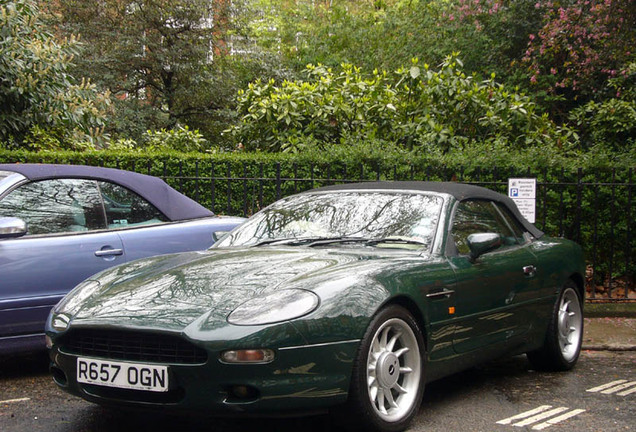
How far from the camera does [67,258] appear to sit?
5551 millimetres

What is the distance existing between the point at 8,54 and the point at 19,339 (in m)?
7.30

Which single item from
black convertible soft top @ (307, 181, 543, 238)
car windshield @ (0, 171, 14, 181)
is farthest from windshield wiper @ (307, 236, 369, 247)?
car windshield @ (0, 171, 14, 181)

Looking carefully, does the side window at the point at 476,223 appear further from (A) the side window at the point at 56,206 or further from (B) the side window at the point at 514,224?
(A) the side window at the point at 56,206

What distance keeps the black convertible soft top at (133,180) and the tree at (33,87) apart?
19.1 feet

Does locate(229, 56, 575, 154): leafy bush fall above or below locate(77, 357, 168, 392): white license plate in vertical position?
above

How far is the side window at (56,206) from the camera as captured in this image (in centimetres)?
561

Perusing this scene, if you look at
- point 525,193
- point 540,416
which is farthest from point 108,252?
point 525,193

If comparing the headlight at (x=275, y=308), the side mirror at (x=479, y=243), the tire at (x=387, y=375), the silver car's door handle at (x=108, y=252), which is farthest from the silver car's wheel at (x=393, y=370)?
the silver car's door handle at (x=108, y=252)

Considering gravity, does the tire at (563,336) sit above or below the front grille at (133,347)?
below

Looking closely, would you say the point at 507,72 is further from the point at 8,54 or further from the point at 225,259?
the point at 225,259

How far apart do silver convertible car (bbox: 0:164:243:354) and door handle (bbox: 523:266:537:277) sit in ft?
8.24

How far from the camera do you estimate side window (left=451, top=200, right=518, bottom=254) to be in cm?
511

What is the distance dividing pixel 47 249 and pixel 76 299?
1255 mm

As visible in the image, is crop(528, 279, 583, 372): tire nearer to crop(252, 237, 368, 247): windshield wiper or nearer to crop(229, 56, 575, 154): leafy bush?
crop(252, 237, 368, 247): windshield wiper
